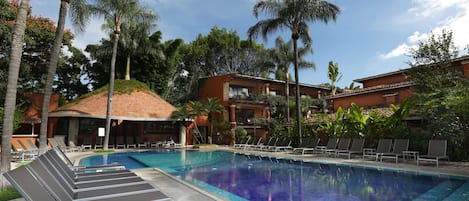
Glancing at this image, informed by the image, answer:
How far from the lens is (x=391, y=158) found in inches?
594

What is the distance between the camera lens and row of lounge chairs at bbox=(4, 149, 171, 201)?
336 centimetres

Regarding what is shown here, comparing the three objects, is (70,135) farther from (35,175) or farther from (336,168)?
(35,175)

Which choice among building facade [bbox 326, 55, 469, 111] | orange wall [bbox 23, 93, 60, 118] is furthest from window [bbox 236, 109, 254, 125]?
orange wall [bbox 23, 93, 60, 118]

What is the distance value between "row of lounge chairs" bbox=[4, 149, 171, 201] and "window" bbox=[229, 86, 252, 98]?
26.6m

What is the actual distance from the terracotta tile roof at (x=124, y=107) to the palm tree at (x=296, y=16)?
1333cm

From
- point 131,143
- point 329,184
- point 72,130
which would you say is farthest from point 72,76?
point 329,184

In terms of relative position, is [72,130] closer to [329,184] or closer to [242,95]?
[242,95]

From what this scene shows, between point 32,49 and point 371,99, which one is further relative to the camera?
point 32,49

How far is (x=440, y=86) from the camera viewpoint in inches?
508

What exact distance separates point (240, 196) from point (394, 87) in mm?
19697

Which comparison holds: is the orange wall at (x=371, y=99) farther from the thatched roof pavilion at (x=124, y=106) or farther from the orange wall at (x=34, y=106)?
the orange wall at (x=34, y=106)

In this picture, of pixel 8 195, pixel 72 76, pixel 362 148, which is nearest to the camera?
pixel 8 195

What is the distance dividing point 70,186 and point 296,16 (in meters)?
18.9

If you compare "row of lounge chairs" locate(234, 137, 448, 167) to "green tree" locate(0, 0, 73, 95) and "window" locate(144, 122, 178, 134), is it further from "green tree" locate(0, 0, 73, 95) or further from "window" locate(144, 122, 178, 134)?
"green tree" locate(0, 0, 73, 95)
